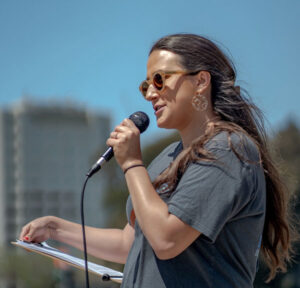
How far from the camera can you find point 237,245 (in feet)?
6.31

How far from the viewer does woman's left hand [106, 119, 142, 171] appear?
6.56 ft

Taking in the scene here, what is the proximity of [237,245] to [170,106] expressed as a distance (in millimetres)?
545

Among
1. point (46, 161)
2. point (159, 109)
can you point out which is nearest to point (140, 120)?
point (159, 109)

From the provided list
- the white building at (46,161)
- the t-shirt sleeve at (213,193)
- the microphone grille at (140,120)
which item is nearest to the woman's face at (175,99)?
the microphone grille at (140,120)

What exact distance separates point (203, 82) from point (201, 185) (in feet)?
1.47

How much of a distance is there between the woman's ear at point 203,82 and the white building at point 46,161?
53.3 meters

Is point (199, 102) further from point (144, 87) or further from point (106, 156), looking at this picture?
point (106, 156)

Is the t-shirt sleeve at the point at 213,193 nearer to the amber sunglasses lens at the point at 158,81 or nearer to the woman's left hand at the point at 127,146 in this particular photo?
the woman's left hand at the point at 127,146

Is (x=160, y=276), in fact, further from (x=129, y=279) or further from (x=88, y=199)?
(x=88, y=199)

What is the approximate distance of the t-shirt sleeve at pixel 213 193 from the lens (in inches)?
71.9

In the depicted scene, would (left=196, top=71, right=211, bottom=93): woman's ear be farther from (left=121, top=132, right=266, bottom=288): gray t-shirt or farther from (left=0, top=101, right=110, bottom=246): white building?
(left=0, top=101, right=110, bottom=246): white building

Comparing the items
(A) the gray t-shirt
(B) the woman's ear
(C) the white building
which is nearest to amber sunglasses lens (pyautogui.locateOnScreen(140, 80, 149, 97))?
(B) the woman's ear

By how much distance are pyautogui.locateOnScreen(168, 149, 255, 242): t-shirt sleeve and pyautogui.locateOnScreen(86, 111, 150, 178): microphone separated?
1.19 ft

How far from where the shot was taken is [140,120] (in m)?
2.25
